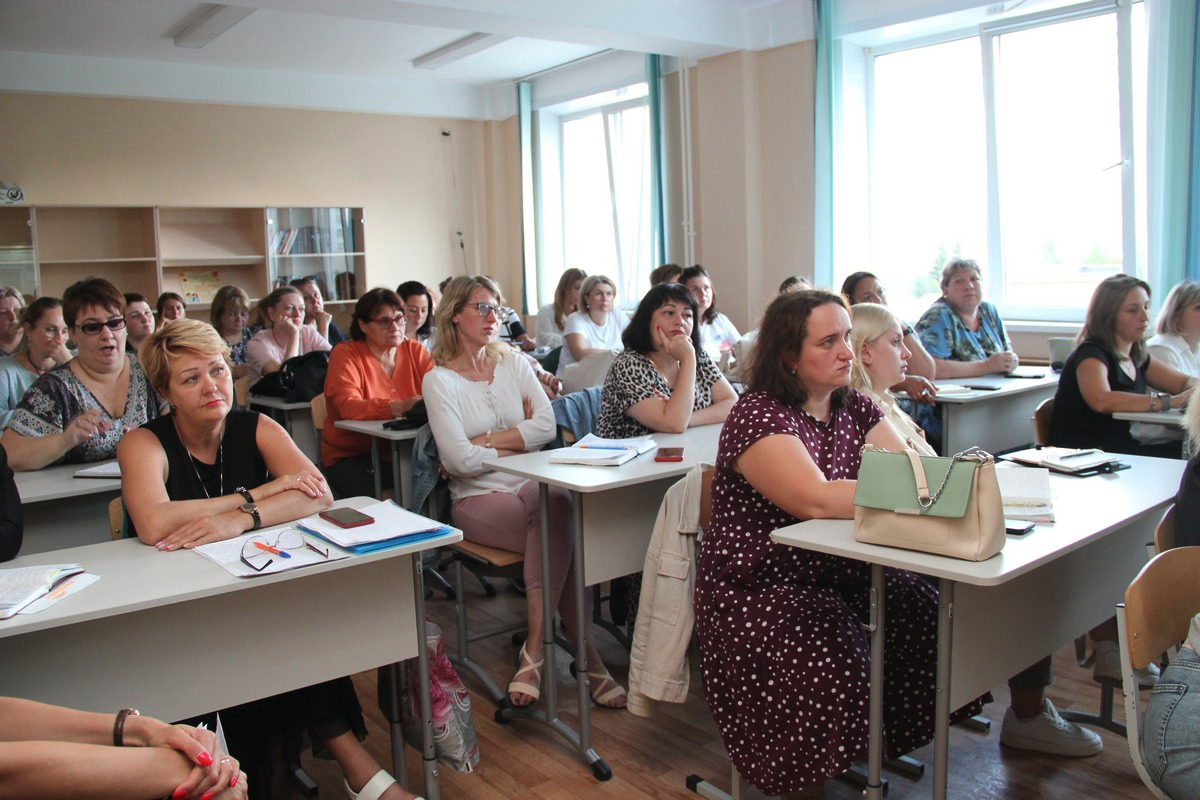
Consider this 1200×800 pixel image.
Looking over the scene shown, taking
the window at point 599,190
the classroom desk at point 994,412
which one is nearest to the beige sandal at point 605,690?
the classroom desk at point 994,412

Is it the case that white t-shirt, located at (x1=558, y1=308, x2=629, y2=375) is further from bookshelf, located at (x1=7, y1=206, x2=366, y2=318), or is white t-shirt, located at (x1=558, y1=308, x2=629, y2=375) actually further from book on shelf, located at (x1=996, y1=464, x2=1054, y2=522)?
book on shelf, located at (x1=996, y1=464, x2=1054, y2=522)

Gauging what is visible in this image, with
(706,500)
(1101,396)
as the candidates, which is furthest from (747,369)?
(1101,396)

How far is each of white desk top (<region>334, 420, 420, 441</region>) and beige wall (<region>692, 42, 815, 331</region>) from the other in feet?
11.0

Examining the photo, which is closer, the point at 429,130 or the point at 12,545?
the point at 12,545

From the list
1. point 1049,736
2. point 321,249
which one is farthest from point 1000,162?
point 321,249

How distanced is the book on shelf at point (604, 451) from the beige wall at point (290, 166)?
256 inches

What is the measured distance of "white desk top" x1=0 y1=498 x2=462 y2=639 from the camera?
1.79m

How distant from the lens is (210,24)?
6855mm

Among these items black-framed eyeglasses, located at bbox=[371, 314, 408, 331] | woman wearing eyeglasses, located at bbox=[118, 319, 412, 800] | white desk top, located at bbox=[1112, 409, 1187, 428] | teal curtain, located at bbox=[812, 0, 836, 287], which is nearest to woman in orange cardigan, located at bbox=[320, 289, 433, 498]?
black-framed eyeglasses, located at bbox=[371, 314, 408, 331]

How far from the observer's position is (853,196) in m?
6.63

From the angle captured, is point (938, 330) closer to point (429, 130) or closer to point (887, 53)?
point (887, 53)

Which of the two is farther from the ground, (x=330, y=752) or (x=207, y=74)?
(x=207, y=74)

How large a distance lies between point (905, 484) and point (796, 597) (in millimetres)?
426

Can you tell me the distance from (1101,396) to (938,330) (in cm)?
152
